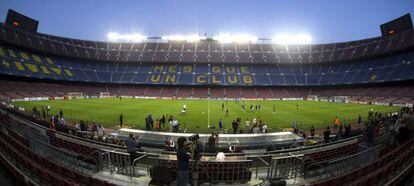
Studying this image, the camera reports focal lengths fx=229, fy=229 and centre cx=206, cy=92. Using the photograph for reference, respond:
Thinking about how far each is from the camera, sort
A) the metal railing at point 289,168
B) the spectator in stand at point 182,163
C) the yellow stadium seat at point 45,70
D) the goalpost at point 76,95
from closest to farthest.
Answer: the spectator in stand at point 182,163 → the metal railing at point 289,168 → the goalpost at point 76,95 → the yellow stadium seat at point 45,70

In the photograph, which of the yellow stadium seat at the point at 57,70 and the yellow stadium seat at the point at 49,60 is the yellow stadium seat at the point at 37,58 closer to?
the yellow stadium seat at the point at 49,60

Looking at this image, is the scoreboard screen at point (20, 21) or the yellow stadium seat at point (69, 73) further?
the yellow stadium seat at point (69, 73)

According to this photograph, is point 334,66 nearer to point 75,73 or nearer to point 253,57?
point 253,57

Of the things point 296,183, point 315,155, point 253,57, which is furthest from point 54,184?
point 253,57

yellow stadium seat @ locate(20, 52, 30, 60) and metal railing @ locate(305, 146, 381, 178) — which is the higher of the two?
yellow stadium seat @ locate(20, 52, 30, 60)

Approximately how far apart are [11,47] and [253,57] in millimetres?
74148

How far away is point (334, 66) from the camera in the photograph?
79.2 m

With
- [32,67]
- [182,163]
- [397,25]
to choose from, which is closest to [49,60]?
[32,67]

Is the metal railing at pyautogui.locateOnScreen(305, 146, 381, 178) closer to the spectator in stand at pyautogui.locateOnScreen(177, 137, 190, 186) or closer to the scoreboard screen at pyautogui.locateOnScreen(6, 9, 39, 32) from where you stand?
the spectator in stand at pyautogui.locateOnScreen(177, 137, 190, 186)

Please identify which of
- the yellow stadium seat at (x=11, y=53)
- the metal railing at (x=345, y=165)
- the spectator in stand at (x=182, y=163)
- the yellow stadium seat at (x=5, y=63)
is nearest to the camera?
the spectator in stand at (x=182, y=163)

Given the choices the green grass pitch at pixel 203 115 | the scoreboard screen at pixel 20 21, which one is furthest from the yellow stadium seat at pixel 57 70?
the green grass pitch at pixel 203 115

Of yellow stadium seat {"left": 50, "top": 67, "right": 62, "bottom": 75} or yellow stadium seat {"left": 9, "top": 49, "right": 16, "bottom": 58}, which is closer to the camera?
yellow stadium seat {"left": 9, "top": 49, "right": 16, "bottom": 58}

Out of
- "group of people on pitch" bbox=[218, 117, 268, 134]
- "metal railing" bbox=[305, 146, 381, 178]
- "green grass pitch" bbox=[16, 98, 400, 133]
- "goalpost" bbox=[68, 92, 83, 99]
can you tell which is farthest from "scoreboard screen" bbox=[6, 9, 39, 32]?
"metal railing" bbox=[305, 146, 381, 178]

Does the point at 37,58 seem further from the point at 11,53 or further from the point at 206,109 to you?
the point at 206,109
